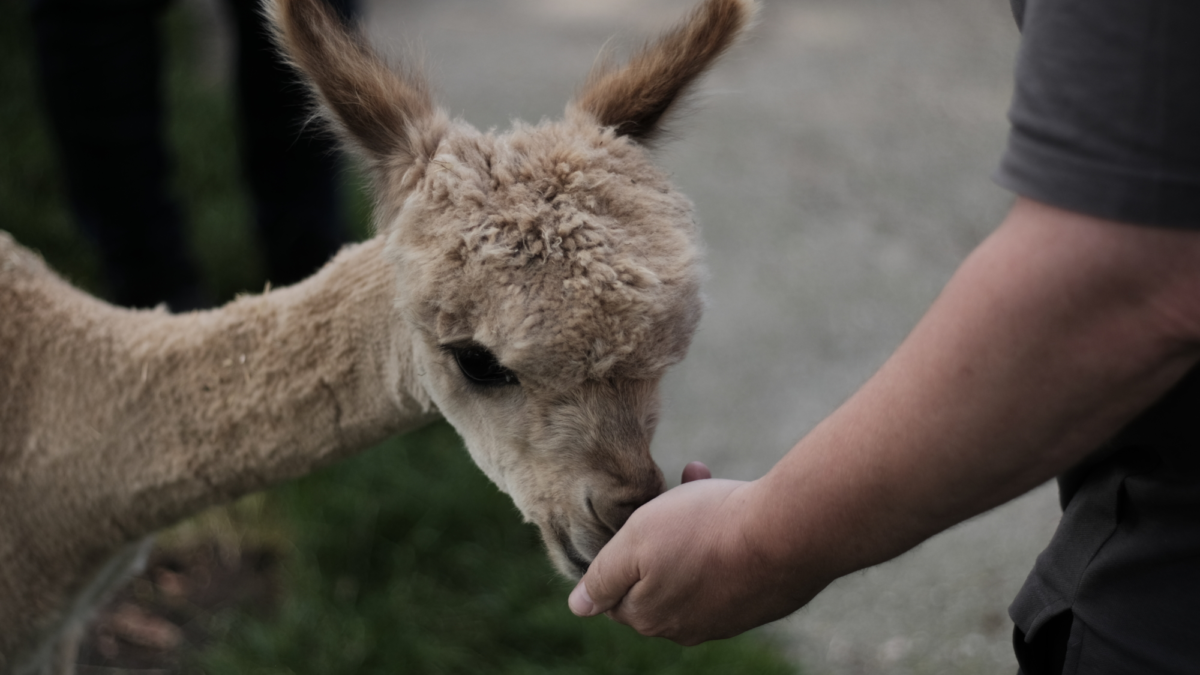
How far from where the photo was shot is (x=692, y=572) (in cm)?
124

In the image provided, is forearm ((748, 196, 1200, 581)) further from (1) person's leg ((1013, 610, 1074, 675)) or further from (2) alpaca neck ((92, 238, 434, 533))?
(2) alpaca neck ((92, 238, 434, 533))

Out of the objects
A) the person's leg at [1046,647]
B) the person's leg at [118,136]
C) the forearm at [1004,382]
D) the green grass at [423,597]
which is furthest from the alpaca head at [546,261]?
the person's leg at [118,136]

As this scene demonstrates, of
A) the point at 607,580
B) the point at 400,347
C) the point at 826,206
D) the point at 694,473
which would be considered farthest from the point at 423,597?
the point at 826,206

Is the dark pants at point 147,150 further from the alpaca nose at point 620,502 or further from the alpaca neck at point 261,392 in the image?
the alpaca nose at point 620,502

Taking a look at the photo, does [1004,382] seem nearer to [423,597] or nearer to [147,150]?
[423,597]

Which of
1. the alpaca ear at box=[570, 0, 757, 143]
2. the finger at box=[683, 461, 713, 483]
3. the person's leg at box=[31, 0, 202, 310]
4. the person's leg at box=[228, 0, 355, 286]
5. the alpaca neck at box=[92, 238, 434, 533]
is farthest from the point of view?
the person's leg at box=[228, 0, 355, 286]

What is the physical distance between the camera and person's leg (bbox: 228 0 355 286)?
3.36 m

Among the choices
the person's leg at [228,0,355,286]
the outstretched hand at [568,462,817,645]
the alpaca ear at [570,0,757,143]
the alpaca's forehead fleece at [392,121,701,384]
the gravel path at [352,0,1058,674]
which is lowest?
the gravel path at [352,0,1058,674]

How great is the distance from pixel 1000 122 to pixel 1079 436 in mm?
5763

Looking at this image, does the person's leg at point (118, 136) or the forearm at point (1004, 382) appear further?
the person's leg at point (118, 136)

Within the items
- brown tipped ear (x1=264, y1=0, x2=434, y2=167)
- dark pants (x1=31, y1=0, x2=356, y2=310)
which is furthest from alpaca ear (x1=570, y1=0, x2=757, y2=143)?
dark pants (x1=31, y1=0, x2=356, y2=310)

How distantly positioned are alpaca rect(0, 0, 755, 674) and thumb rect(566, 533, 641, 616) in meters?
0.14

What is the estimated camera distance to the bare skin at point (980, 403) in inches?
33.3

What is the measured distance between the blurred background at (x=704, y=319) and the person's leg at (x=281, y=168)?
0.42 m
